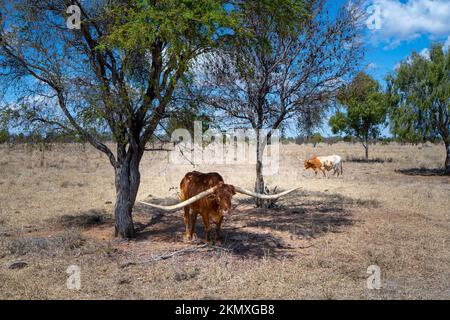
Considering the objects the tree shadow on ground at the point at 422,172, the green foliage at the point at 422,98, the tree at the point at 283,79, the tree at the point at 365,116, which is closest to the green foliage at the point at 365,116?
the tree at the point at 365,116

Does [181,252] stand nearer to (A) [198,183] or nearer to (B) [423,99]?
(A) [198,183]

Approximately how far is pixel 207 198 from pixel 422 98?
64.7ft

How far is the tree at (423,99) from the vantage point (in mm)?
21375

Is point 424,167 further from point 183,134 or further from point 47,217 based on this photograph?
point 47,217

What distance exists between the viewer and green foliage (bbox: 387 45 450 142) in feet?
70.1

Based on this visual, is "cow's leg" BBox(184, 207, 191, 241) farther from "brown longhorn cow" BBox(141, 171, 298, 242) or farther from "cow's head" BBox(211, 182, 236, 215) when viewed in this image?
"cow's head" BBox(211, 182, 236, 215)

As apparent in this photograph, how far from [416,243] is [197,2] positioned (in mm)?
6640

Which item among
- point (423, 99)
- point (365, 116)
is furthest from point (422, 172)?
point (365, 116)

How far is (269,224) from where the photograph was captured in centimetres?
Result: 963

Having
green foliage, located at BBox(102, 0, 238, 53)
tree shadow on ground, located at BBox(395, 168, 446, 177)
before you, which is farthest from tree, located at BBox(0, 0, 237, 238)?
tree shadow on ground, located at BBox(395, 168, 446, 177)

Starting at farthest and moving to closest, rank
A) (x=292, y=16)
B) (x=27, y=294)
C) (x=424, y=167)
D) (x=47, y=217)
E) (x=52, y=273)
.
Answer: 1. (x=424, y=167)
2. (x=47, y=217)
3. (x=292, y=16)
4. (x=52, y=273)
5. (x=27, y=294)
